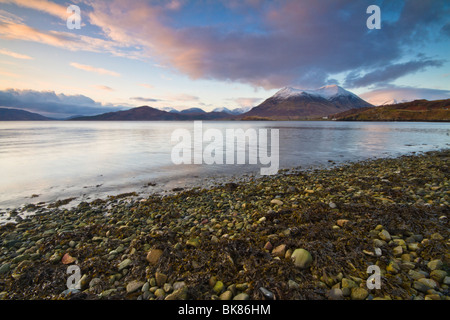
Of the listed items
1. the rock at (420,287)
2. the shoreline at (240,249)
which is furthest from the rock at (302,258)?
the rock at (420,287)

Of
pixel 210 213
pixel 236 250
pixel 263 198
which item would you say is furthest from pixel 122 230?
pixel 263 198

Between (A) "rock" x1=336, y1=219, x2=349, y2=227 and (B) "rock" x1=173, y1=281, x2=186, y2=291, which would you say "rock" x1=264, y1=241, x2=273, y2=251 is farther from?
(A) "rock" x1=336, y1=219, x2=349, y2=227

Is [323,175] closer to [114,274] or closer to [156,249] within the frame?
[156,249]

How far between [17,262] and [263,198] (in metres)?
8.53

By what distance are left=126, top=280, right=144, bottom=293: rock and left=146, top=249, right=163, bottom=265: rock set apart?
692mm

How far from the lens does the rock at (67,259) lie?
17.6 ft

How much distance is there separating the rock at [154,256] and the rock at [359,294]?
4.26 meters

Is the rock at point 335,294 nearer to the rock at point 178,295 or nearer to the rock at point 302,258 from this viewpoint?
the rock at point 302,258

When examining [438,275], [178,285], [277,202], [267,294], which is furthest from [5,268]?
[438,275]

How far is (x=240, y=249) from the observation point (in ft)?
17.6

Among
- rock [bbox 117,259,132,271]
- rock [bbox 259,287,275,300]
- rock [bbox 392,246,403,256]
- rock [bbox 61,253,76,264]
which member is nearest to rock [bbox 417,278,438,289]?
rock [bbox 392,246,403,256]

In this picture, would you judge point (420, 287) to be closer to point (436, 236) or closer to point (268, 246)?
point (436, 236)

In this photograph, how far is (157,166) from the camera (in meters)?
19.1

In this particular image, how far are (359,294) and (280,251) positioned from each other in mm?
1755
